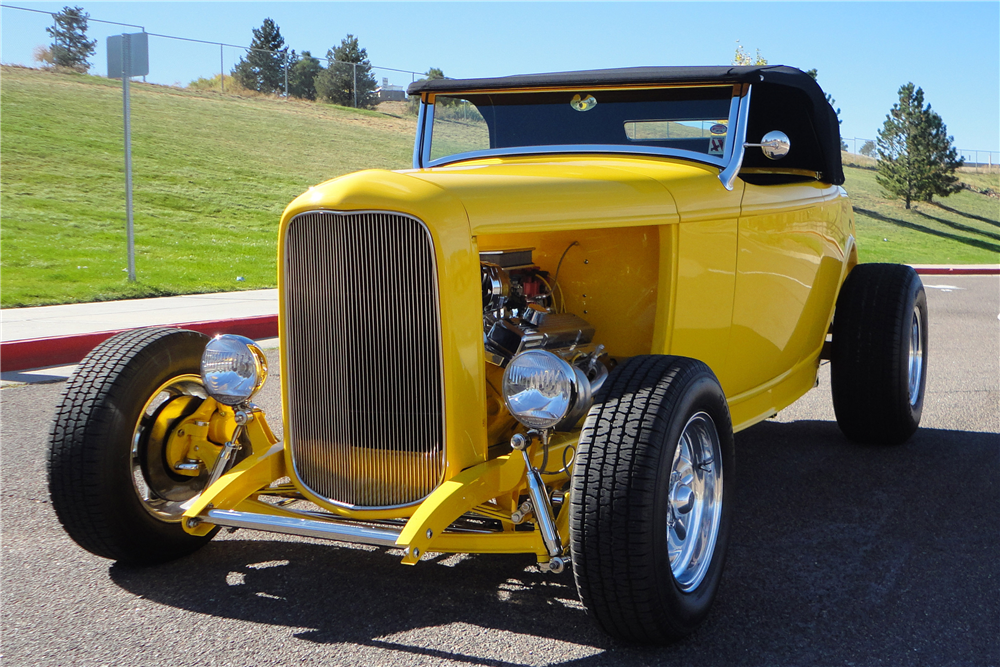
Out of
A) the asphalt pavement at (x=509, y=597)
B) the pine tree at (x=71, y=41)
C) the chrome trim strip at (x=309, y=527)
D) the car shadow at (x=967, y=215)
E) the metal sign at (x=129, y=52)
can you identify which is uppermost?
the pine tree at (x=71, y=41)

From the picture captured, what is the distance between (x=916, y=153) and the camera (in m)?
40.5

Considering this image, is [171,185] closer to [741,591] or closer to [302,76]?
[302,76]

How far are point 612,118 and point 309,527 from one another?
233 cm

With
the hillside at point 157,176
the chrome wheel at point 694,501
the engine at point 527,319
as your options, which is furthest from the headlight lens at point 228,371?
Result: the hillside at point 157,176

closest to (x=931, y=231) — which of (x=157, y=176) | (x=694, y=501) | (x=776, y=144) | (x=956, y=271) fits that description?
(x=956, y=271)

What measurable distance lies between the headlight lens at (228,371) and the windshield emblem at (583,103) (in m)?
1.88

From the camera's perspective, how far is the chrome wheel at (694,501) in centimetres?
287

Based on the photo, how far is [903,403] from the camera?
4.79 metres

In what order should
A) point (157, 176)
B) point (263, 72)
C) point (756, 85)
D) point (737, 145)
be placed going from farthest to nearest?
1. point (263, 72)
2. point (157, 176)
3. point (756, 85)
4. point (737, 145)

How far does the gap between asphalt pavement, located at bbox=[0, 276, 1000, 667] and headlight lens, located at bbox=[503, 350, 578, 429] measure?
67 cm

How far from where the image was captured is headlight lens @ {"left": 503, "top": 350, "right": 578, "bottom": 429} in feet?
8.86

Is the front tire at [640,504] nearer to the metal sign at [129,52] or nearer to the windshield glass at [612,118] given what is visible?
the windshield glass at [612,118]

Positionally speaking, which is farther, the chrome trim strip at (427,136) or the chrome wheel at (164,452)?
the chrome trim strip at (427,136)

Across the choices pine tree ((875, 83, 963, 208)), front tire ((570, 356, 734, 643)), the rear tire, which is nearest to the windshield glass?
the rear tire
